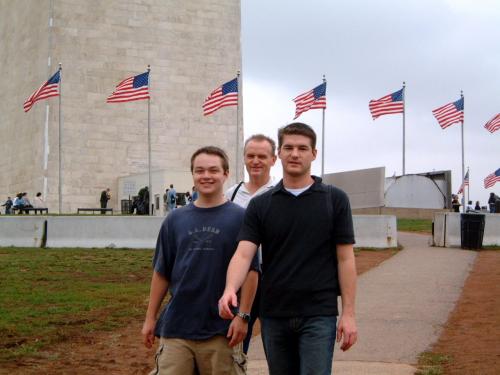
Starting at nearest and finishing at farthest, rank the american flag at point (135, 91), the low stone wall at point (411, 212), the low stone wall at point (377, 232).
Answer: the low stone wall at point (377, 232) < the american flag at point (135, 91) < the low stone wall at point (411, 212)

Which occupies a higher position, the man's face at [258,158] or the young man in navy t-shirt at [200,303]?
the man's face at [258,158]

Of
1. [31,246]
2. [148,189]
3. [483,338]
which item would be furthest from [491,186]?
[483,338]

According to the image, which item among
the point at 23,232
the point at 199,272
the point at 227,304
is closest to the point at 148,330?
the point at 199,272

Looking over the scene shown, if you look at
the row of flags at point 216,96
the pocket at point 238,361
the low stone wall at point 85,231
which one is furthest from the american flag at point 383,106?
the pocket at point 238,361

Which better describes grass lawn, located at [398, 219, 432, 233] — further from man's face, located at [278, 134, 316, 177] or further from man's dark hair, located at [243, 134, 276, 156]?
man's face, located at [278, 134, 316, 177]

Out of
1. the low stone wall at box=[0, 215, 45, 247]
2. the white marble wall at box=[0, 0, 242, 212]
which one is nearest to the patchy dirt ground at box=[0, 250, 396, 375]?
the low stone wall at box=[0, 215, 45, 247]

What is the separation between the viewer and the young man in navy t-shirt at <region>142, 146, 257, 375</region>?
4293mm

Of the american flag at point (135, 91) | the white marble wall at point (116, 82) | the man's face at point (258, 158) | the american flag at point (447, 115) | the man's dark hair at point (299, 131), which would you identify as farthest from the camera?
the white marble wall at point (116, 82)

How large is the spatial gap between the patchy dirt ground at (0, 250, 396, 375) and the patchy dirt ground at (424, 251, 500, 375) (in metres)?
2.70

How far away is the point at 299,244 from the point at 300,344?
1.66 feet

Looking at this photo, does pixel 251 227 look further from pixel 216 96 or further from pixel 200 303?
pixel 216 96

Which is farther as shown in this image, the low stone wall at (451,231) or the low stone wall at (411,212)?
the low stone wall at (411,212)

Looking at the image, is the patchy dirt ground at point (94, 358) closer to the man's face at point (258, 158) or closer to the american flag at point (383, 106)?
the man's face at point (258, 158)

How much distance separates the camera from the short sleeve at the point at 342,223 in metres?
4.23
